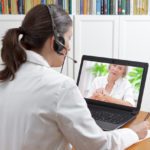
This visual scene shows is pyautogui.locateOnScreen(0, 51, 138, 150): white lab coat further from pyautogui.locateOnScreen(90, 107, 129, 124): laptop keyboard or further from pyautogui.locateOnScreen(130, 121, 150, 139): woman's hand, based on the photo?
pyautogui.locateOnScreen(90, 107, 129, 124): laptop keyboard

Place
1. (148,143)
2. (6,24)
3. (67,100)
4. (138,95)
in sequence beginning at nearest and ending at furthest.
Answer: (67,100)
(148,143)
(138,95)
(6,24)

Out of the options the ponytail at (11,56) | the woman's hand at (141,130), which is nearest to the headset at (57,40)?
the ponytail at (11,56)

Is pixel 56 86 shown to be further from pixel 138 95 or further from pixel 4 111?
pixel 138 95

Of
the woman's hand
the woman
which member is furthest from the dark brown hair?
the woman's hand

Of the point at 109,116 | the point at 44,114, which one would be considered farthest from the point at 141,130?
the point at 44,114

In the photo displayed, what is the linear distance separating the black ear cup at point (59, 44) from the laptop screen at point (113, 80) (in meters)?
0.51

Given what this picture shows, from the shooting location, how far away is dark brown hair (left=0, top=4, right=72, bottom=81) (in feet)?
3.45

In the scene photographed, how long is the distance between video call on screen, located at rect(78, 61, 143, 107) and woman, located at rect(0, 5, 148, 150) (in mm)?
444

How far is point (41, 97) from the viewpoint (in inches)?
38.2

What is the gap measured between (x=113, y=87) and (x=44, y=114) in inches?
26.0

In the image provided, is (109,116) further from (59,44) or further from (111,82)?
(59,44)

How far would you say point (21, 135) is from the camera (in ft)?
3.26

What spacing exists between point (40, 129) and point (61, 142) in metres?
0.09

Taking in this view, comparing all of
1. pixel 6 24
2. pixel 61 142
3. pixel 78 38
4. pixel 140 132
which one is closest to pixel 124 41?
pixel 78 38
